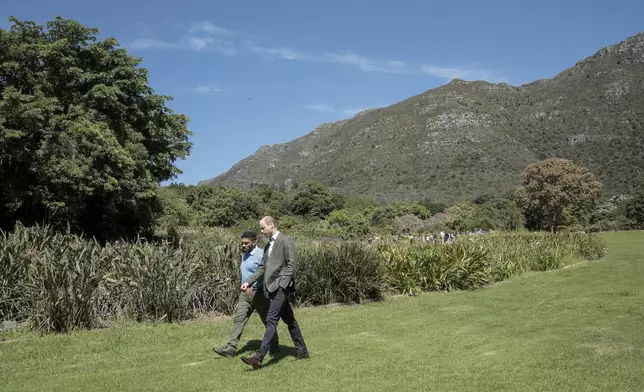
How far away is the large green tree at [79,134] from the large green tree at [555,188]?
36.3 meters

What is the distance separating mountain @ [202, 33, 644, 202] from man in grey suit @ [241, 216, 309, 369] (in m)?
69.0

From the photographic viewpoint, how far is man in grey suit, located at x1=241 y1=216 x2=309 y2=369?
673 cm

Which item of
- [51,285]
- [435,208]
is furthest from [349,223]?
[51,285]

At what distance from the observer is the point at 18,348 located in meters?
8.07

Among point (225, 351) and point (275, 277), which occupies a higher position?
point (275, 277)

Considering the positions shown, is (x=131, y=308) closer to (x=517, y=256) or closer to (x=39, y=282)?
(x=39, y=282)

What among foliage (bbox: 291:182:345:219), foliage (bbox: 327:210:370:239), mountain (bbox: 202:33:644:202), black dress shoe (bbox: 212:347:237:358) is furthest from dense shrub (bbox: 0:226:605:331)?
mountain (bbox: 202:33:644:202)

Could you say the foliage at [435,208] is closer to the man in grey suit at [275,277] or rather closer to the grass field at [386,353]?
the grass field at [386,353]

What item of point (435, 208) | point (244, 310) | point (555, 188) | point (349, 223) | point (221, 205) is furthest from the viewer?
point (435, 208)

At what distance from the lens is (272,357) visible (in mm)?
7312

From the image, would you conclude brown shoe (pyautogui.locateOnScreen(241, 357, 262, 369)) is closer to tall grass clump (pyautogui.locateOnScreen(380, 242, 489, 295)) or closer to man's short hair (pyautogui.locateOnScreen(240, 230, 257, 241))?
man's short hair (pyautogui.locateOnScreen(240, 230, 257, 241))

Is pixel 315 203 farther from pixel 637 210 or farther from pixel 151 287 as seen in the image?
pixel 151 287

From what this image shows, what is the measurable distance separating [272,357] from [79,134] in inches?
639

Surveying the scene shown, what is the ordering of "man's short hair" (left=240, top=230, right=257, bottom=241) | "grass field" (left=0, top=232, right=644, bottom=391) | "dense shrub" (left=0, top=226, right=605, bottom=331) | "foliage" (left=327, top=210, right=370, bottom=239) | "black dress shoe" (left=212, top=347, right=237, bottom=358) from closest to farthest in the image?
"grass field" (left=0, top=232, right=644, bottom=391), "black dress shoe" (left=212, top=347, right=237, bottom=358), "man's short hair" (left=240, top=230, right=257, bottom=241), "dense shrub" (left=0, top=226, right=605, bottom=331), "foliage" (left=327, top=210, right=370, bottom=239)
